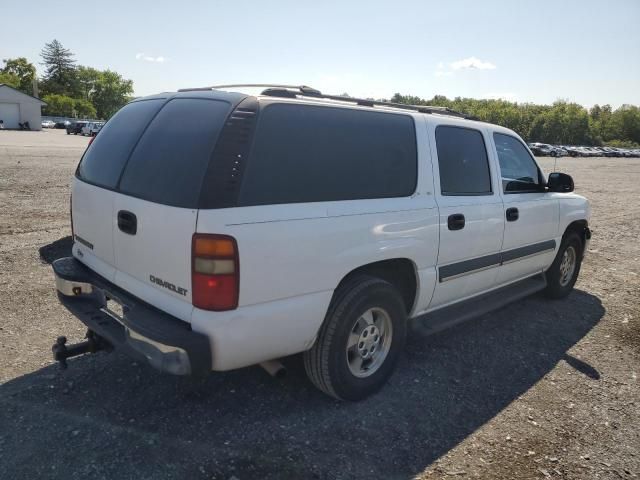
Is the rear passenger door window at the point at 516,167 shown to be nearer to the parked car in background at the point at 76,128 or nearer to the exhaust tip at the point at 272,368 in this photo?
the exhaust tip at the point at 272,368

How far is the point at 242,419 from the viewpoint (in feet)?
9.95

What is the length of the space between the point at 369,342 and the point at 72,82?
127119 mm

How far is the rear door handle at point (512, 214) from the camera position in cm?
420

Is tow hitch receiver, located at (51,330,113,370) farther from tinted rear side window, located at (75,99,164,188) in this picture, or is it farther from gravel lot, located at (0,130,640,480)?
tinted rear side window, located at (75,99,164,188)

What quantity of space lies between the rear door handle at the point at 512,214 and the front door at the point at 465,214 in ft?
A: 0.42

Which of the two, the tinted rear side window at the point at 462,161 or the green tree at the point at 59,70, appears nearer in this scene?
the tinted rear side window at the point at 462,161

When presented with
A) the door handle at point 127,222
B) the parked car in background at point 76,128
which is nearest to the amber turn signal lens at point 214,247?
the door handle at point 127,222

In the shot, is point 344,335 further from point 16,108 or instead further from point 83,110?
point 83,110

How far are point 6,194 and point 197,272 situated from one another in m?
9.84

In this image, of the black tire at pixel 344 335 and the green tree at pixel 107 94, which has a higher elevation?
the green tree at pixel 107 94

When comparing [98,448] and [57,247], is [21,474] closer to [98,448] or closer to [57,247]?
[98,448]

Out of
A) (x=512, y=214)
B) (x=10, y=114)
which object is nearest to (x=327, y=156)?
(x=512, y=214)

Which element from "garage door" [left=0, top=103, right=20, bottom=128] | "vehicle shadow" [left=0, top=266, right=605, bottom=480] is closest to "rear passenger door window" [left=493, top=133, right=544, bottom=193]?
"vehicle shadow" [left=0, top=266, right=605, bottom=480]

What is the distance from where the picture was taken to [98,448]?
8.79 feet
